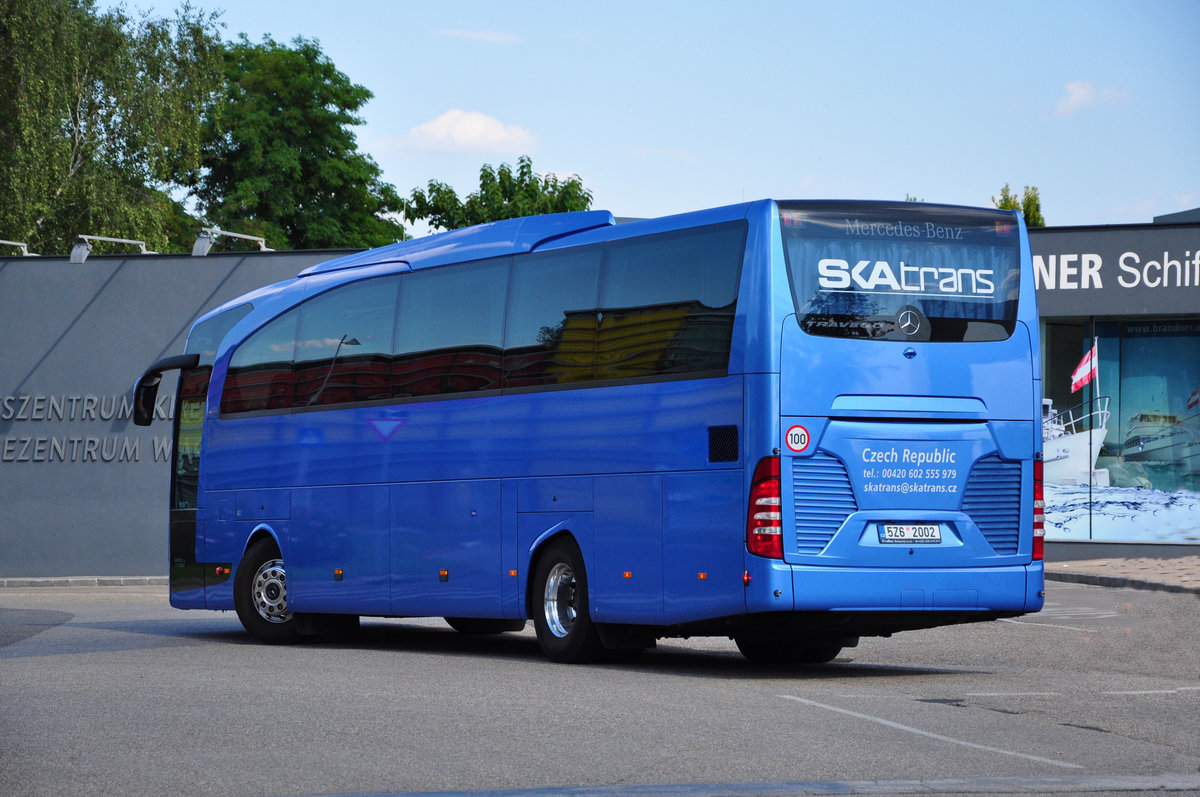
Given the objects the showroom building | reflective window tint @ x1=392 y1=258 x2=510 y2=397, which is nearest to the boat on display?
the showroom building

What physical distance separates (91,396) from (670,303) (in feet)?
79.3

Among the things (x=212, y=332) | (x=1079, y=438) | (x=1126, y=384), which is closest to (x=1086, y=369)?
(x=1126, y=384)

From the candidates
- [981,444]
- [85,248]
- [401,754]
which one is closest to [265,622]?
[981,444]

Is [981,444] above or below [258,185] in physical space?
below

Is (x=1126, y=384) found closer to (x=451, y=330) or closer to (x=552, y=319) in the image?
Result: (x=451, y=330)

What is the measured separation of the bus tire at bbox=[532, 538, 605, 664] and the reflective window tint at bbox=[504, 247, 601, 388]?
1431 millimetres

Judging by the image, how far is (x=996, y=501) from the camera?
12.3 m

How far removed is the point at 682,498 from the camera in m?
12.3

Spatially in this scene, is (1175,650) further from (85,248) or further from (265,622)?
(85,248)

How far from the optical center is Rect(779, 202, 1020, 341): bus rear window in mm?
11953

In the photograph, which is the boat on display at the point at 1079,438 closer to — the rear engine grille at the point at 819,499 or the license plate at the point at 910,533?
the license plate at the point at 910,533

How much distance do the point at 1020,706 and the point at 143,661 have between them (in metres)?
7.03

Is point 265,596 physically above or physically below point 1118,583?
below

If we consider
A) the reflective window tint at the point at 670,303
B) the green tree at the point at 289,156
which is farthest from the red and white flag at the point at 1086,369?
the green tree at the point at 289,156
